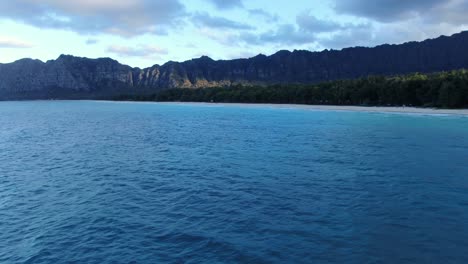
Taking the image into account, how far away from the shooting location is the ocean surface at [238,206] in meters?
15.3

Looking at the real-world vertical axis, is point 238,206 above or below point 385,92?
below

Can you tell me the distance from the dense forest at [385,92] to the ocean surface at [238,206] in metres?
64.1

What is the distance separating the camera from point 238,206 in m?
21.2

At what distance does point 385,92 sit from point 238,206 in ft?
356

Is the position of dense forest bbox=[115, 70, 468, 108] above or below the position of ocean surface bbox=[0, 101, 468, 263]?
above

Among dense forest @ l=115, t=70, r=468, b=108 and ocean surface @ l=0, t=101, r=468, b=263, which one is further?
dense forest @ l=115, t=70, r=468, b=108

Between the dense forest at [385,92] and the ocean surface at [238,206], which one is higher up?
the dense forest at [385,92]

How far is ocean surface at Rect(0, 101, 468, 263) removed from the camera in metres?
15.3

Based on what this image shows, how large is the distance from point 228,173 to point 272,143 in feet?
64.8

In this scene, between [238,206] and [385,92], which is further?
[385,92]

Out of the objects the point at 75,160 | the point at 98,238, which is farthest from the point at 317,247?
the point at 75,160

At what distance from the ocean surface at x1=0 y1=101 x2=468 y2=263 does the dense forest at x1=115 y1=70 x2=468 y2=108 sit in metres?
64.1

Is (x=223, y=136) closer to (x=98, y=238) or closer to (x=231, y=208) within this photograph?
(x=231, y=208)

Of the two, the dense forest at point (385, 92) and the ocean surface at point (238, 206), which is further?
the dense forest at point (385, 92)
